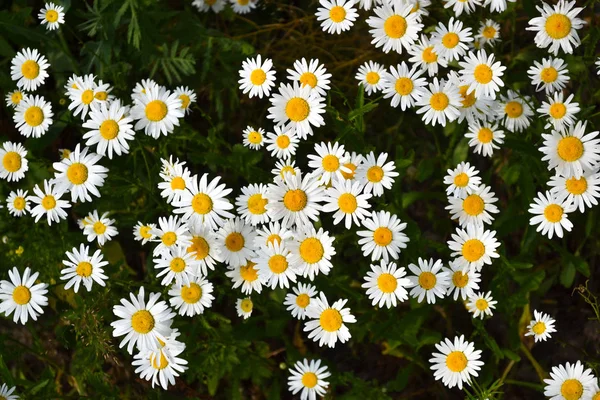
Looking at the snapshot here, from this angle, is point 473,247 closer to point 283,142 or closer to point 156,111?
point 283,142

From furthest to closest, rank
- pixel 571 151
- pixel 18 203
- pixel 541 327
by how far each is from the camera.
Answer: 1. pixel 18 203
2. pixel 541 327
3. pixel 571 151

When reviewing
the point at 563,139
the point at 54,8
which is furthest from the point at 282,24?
the point at 563,139

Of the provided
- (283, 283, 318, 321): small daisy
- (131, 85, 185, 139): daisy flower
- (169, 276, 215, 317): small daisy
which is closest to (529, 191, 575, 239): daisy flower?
(283, 283, 318, 321): small daisy

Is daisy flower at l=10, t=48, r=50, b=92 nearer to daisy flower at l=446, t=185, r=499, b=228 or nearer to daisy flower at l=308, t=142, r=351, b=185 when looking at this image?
daisy flower at l=308, t=142, r=351, b=185

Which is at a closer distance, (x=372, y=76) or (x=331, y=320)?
(x=331, y=320)

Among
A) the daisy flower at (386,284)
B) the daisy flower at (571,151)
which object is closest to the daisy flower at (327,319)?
the daisy flower at (386,284)

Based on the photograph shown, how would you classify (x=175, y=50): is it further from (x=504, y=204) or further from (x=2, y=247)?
(x=504, y=204)

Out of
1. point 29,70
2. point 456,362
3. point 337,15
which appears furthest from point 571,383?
point 29,70

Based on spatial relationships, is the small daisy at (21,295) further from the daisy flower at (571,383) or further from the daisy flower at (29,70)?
the daisy flower at (571,383)
